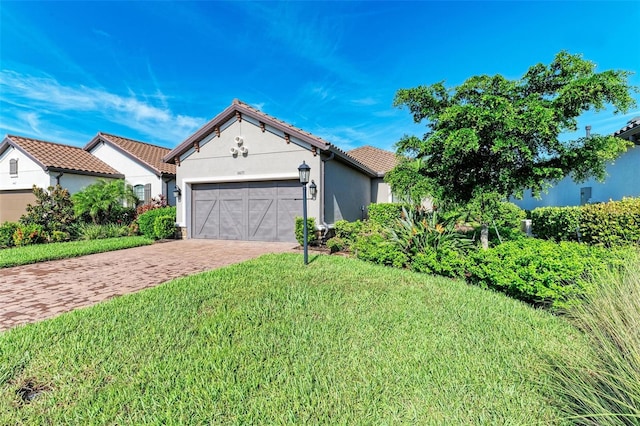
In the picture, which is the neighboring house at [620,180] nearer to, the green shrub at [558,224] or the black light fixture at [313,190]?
the green shrub at [558,224]

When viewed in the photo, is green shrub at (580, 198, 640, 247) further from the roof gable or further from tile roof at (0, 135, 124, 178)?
tile roof at (0, 135, 124, 178)

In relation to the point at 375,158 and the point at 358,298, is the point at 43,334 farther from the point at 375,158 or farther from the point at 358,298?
the point at 375,158

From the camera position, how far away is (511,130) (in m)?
5.32

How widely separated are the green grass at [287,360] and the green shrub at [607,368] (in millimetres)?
195

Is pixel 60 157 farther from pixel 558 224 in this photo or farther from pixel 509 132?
pixel 558 224

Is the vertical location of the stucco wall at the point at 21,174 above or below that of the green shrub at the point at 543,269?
above

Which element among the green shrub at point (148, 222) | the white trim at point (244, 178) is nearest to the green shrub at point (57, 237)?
the green shrub at point (148, 222)

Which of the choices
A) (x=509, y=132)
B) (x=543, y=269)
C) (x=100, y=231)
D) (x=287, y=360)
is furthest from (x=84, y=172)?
(x=543, y=269)

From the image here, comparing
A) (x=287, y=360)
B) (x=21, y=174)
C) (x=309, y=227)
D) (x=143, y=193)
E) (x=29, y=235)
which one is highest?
(x=21, y=174)

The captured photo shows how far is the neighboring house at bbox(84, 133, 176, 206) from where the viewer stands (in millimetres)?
15594

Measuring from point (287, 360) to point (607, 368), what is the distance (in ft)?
8.88

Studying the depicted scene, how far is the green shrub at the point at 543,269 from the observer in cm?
399

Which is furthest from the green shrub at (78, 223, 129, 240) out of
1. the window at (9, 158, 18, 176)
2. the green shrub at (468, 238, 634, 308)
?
the green shrub at (468, 238, 634, 308)

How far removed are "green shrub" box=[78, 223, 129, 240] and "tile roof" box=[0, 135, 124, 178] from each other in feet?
13.0
